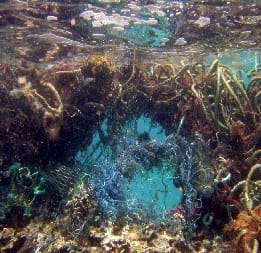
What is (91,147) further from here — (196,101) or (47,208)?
(196,101)

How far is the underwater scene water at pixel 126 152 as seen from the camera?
685cm

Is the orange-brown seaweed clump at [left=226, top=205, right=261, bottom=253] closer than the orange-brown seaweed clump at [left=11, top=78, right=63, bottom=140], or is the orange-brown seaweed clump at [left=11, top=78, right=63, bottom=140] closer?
the orange-brown seaweed clump at [left=226, top=205, right=261, bottom=253]

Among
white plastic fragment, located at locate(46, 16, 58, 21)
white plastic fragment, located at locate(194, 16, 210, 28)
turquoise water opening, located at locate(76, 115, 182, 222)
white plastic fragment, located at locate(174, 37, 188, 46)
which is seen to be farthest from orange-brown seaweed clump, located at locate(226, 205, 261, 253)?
white plastic fragment, located at locate(174, 37, 188, 46)

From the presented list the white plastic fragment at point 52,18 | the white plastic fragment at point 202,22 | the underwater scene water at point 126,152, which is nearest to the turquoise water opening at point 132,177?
the underwater scene water at point 126,152

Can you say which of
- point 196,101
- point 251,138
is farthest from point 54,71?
point 251,138

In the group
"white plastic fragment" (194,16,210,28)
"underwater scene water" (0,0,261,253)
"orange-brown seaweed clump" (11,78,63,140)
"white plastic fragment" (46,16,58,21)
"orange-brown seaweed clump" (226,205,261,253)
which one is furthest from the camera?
"white plastic fragment" (194,16,210,28)

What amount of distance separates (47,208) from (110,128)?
3.05 m

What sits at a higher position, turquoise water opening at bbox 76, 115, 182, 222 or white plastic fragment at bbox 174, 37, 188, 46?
white plastic fragment at bbox 174, 37, 188, 46

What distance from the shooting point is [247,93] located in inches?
336

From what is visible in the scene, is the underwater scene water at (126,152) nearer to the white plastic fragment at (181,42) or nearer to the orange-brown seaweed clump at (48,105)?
the orange-brown seaweed clump at (48,105)

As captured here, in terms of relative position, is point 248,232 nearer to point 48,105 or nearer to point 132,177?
point 132,177

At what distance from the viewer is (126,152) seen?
819 centimetres

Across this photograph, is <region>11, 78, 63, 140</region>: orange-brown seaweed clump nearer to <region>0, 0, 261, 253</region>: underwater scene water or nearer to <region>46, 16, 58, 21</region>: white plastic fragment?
<region>0, 0, 261, 253</region>: underwater scene water

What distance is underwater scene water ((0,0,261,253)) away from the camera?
685cm
